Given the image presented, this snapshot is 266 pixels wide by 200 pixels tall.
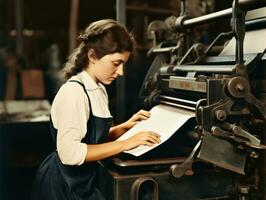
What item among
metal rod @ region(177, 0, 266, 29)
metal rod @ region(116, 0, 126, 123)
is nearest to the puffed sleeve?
metal rod @ region(177, 0, 266, 29)

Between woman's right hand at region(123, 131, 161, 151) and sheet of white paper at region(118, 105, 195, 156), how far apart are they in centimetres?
1

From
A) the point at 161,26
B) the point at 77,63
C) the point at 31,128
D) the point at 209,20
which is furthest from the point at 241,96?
the point at 31,128

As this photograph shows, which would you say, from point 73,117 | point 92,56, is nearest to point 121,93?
point 92,56

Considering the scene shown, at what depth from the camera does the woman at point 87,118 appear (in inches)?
51.1

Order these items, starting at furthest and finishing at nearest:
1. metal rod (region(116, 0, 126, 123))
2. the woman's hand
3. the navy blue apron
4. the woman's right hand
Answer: metal rod (region(116, 0, 126, 123)) → the woman's hand → the navy blue apron → the woman's right hand

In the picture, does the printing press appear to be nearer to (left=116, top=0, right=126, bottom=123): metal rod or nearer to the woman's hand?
the woman's hand

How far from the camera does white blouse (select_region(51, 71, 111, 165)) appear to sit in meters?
1.30

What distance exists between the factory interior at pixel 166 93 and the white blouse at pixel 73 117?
126 millimetres

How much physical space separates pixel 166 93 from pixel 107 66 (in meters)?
0.33

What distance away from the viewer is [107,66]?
142 centimetres

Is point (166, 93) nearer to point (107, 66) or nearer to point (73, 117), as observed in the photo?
point (107, 66)

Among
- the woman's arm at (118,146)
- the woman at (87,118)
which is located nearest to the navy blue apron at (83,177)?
the woman at (87,118)

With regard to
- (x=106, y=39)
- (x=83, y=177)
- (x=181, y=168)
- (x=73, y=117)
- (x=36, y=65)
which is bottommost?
(x=83, y=177)

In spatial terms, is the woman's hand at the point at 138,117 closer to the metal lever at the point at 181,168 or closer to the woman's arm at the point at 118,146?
the woman's arm at the point at 118,146
